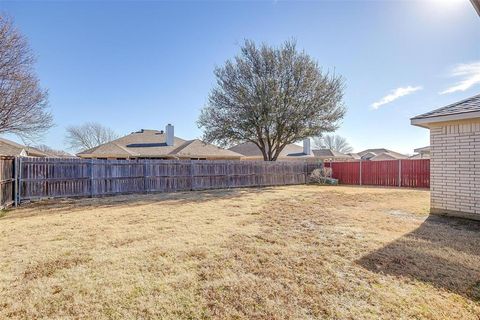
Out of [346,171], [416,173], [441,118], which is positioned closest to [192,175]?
[441,118]

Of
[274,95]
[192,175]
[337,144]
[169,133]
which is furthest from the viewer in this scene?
[337,144]

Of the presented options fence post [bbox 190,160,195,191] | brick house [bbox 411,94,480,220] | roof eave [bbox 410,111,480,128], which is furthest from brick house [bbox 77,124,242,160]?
brick house [bbox 411,94,480,220]

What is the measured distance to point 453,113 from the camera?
229 inches

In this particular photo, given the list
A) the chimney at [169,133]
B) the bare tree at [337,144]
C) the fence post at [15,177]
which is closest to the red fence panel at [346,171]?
the chimney at [169,133]

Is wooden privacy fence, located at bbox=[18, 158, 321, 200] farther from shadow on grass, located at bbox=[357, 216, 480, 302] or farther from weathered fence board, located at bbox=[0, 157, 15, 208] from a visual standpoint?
shadow on grass, located at bbox=[357, 216, 480, 302]

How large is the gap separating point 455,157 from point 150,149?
65.1 ft

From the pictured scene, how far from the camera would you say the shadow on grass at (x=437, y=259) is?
276cm

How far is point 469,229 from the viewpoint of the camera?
4965mm

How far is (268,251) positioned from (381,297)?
1.62 m

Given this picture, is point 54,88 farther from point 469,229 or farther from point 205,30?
point 469,229

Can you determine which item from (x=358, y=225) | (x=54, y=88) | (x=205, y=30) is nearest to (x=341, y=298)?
(x=358, y=225)

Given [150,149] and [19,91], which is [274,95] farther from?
[19,91]

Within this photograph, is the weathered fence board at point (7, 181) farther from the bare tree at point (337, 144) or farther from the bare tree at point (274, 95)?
the bare tree at point (337, 144)

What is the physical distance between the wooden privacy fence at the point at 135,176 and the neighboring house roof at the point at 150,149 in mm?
5740
